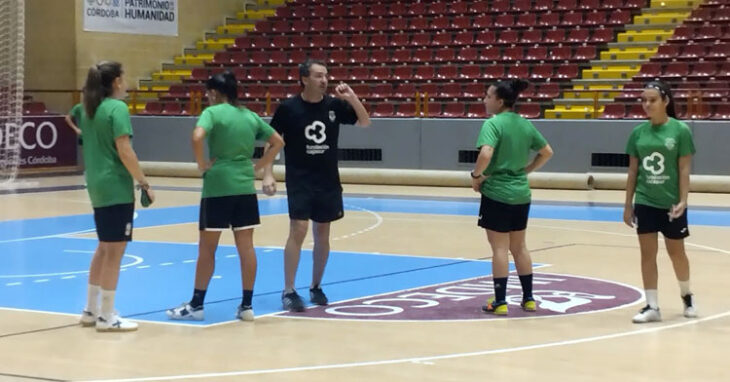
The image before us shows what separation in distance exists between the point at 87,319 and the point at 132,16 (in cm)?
2480

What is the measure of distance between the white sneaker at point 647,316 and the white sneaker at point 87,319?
158 inches

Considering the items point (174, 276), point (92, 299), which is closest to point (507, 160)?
point (92, 299)

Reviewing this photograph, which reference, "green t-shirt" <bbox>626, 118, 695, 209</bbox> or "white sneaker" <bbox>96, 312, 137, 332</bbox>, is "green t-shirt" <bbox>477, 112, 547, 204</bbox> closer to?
"green t-shirt" <bbox>626, 118, 695, 209</bbox>

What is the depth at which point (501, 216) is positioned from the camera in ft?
30.9

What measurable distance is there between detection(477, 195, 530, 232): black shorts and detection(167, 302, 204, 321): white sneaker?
2.30 m

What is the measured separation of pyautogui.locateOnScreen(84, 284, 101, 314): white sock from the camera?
8961mm

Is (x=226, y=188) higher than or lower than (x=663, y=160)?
lower

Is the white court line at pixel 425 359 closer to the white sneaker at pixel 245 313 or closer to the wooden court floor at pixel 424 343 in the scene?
the wooden court floor at pixel 424 343

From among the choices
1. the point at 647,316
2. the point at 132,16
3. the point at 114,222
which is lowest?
the point at 647,316

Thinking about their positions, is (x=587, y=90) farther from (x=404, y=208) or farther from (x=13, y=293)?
(x=13, y=293)

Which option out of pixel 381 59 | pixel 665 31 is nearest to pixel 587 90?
pixel 665 31

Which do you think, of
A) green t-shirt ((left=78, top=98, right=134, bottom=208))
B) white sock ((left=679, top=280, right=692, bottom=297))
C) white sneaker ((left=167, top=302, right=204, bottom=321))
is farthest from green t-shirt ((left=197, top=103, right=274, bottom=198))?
white sock ((left=679, top=280, right=692, bottom=297))

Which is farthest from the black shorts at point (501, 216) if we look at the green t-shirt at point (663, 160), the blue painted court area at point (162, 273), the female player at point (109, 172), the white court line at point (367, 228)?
the white court line at point (367, 228)

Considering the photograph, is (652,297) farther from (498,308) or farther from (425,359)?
(425,359)
